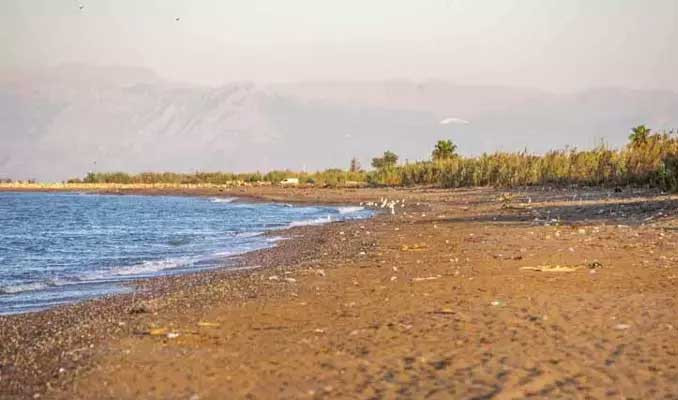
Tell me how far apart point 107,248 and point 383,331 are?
51.4 feet

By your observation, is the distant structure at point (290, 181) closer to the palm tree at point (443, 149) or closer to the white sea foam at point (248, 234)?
the palm tree at point (443, 149)

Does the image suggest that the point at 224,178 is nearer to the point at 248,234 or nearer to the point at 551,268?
the point at 248,234

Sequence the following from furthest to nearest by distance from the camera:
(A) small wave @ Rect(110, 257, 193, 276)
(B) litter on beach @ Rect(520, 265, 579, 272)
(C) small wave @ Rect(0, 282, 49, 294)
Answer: (A) small wave @ Rect(110, 257, 193, 276) < (C) small wave @ Rect(0, 282, 49, 294) < (B) litter on beach @ Rect(520, 265, 579, 272)

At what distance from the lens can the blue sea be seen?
14.1 meters

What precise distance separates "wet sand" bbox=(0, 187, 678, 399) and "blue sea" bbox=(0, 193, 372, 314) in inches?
59.2

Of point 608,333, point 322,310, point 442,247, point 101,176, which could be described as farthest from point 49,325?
point 101,176

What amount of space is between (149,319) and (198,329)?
1.12 meters

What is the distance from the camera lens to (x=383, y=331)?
27.1 feet

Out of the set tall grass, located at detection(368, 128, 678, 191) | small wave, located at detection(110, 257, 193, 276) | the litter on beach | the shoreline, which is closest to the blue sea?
small wave, located at detection(110, 257, 193, 276)

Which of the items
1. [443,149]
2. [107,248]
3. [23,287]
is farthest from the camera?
[443,149]

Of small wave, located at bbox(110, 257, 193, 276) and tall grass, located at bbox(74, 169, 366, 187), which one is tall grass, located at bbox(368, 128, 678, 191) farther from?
tall grass, located at bbox(74, 169, 366, 187)

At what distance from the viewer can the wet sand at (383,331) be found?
21.1 feet

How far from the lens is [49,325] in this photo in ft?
31.9

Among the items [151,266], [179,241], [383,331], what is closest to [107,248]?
[179,241]
